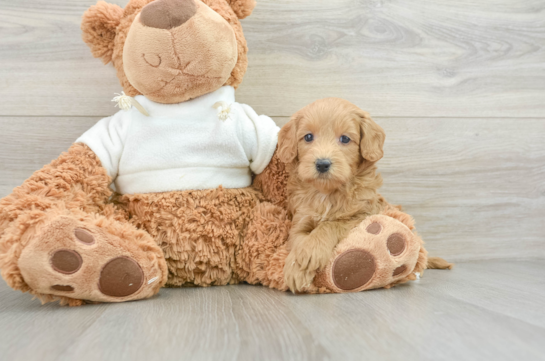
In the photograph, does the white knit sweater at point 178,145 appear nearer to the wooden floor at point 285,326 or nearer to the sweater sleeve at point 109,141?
the sweater sleeve at point 109,141

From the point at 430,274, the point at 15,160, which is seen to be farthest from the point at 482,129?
the point at 15,160

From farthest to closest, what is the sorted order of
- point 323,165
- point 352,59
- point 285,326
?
point 352,59, point 323,165, point 285,326

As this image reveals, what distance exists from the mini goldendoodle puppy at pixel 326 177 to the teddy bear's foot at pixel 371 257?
0.03m

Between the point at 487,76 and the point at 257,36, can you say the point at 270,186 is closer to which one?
the point at 257,36

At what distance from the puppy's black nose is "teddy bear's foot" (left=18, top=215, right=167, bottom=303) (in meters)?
0.39

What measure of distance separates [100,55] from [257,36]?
0.47 meters

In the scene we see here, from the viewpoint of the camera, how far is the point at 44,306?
2.92 ft

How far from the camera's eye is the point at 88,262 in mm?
815

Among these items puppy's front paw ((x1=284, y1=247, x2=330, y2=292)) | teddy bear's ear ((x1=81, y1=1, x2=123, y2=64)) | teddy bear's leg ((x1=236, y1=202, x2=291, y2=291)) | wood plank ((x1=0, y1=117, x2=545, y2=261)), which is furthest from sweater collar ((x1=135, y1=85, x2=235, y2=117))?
wood plank ((x1=0, y1=117, x2=545, y2=261))

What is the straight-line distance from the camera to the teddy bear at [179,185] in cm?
88

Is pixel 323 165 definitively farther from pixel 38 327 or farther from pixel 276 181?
pixel 38 327

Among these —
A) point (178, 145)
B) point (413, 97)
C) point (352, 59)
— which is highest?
point (352, 59)

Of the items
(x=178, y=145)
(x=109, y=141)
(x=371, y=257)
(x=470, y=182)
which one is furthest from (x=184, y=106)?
(x=470, y=182)

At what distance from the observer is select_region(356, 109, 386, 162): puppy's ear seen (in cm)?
98
